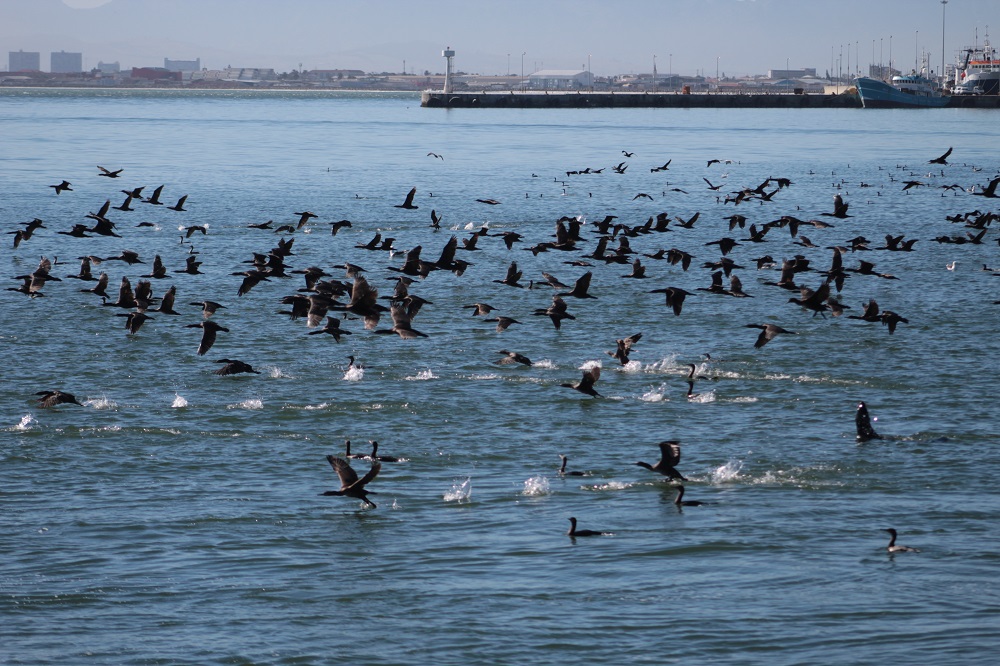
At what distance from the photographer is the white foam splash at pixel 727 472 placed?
21.3 meters

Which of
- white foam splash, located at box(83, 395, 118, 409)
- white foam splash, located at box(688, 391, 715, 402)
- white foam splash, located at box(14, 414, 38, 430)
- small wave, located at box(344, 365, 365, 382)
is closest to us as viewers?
white foam splash, located at box(14, 414, 38, 430)

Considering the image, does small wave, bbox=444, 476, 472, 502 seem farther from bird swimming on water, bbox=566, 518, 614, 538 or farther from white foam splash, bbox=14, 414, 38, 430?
white foam splash, bbox=14, 414, 38, 430

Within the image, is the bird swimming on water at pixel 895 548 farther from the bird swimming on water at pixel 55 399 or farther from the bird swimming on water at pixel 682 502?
the bird swimming on water at pixel 55 399

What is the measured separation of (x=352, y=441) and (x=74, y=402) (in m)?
5.54

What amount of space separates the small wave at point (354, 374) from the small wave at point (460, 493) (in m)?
7.88

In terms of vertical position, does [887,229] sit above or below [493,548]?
above

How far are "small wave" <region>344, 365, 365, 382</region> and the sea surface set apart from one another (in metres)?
0.10

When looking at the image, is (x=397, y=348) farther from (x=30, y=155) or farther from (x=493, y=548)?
(x=30, y=155)

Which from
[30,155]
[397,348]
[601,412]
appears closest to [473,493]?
[601,412]

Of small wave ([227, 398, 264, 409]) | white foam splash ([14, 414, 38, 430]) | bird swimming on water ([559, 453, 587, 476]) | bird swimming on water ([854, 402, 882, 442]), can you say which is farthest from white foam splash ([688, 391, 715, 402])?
white foam splash ([14, 414, 38, 430])

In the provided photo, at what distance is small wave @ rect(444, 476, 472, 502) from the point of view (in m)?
20.3

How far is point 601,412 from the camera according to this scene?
1013 inches

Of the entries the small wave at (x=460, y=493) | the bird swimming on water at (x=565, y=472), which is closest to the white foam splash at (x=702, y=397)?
the bird swimming on water at (x=565, y=472)

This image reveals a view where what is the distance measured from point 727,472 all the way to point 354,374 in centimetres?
984
